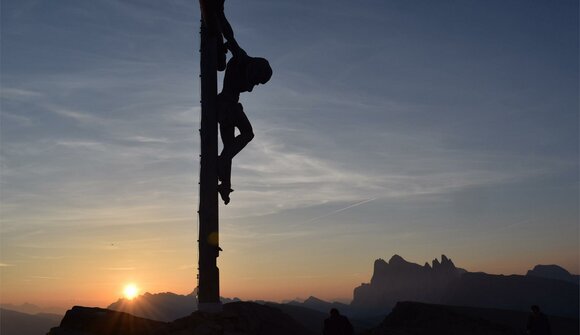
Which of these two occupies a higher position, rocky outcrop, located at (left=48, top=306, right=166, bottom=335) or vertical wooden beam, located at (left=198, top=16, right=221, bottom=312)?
vertical wooden beam, located at (left=198, top=16, right=221, bottom=312)

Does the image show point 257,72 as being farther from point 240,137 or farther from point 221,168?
point 221,168

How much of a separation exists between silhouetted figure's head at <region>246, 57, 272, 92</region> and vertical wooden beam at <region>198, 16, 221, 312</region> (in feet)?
2.67

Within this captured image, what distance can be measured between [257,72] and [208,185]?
2.93 m

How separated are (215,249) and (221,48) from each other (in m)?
4.94

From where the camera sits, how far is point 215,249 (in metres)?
10.7

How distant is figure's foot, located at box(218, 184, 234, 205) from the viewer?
37.2ft

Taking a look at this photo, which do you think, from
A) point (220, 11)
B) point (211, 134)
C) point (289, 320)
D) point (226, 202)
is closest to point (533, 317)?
point (289, 320)

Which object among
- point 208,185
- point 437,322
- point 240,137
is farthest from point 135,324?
point 437,322

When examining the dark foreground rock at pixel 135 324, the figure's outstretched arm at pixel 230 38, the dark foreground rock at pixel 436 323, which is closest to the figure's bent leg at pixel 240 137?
the figure's outstretched arm at pixel 230 38

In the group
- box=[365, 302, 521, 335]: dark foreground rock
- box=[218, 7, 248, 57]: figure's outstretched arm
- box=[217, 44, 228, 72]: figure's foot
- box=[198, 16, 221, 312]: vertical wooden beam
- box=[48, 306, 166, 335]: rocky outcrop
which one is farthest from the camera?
box=[365, 302, 521, 335]: dark foreground rock

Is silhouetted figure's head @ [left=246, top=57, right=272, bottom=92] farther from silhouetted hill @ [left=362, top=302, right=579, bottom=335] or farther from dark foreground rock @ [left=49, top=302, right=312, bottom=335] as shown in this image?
silhouetted hill @ [left=362, top=302, right=579, bottom=335]

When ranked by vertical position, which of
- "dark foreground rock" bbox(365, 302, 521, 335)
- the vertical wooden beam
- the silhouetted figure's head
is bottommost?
"dark foreground rock" bbox(365, 302, 521, 335)

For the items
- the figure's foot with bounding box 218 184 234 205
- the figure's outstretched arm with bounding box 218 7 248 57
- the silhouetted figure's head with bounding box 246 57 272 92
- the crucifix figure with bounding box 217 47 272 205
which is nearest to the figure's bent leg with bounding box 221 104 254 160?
the crucifix figure with bounding box 217 47 272 205

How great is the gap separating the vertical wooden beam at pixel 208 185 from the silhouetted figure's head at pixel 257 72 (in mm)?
814
